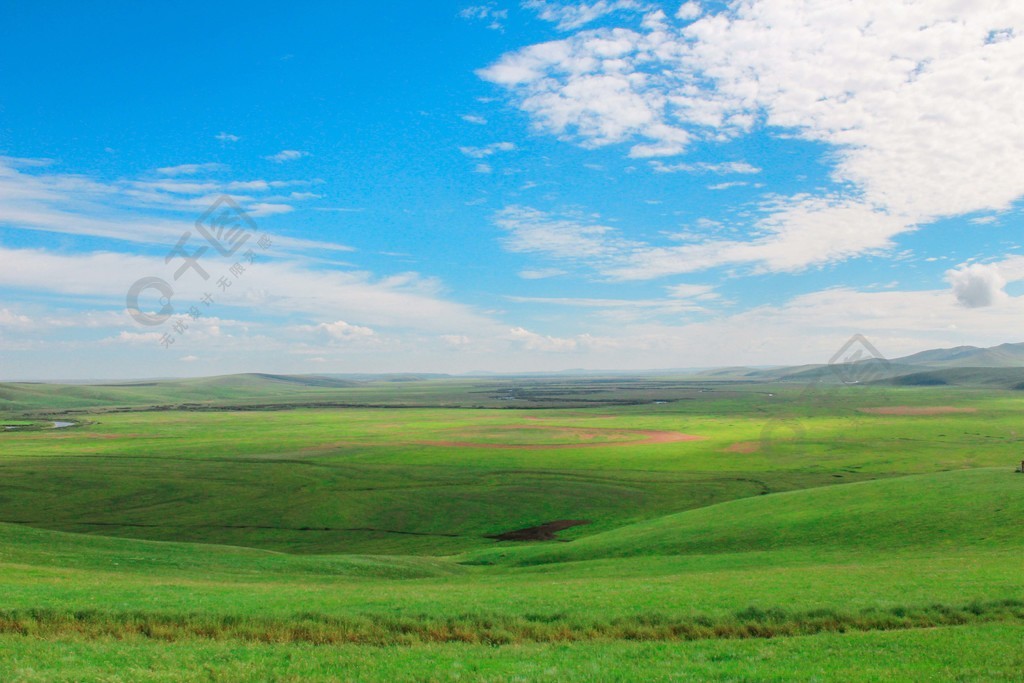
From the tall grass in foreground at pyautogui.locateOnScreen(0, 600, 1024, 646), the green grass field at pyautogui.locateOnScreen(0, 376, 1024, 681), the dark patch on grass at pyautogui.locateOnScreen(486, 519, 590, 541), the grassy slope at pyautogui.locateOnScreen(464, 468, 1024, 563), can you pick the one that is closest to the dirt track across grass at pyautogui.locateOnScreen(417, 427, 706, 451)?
the green grass field at pyautogui.locateOnScreen(0, 376, 1024, 681)

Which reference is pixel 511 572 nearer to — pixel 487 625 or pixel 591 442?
pixel 487 625

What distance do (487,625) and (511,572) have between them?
17436 millimetres

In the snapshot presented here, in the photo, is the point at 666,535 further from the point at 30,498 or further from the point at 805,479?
the point at 30,498

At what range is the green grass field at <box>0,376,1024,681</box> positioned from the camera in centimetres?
1593

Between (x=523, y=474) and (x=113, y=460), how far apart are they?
71398mm

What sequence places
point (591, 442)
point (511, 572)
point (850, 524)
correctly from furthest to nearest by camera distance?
point (591, 442) → point (850, 524) → point (511, 572)

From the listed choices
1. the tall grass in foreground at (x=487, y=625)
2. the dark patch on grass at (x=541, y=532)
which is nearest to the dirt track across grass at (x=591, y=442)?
the dark patch on grass at (x=541, y=532)

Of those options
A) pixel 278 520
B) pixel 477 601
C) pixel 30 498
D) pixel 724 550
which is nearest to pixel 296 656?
pixel 477 601

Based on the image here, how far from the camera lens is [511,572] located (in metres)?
37.1

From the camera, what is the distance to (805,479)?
267ft

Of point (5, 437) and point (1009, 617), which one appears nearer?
point (1009, 617)

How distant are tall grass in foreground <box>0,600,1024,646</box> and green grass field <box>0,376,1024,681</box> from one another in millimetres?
93

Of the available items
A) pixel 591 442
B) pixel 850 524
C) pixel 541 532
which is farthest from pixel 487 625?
pixel 591 442

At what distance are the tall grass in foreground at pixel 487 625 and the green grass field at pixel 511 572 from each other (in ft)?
0.31
